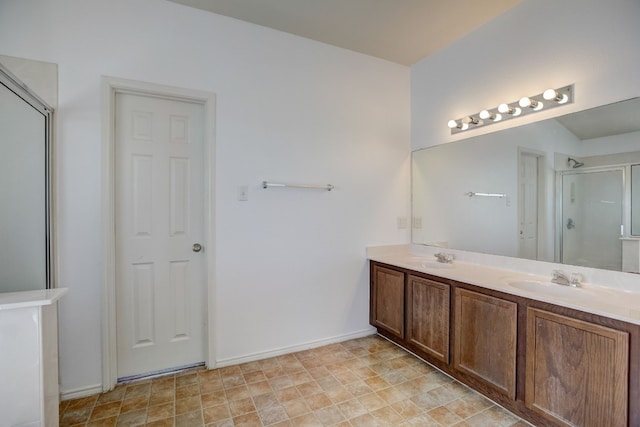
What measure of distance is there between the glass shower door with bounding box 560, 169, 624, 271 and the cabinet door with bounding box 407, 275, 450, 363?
80cm

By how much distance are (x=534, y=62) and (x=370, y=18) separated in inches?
46.3

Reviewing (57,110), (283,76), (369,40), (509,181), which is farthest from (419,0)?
(57,110)

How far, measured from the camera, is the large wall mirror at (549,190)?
1.70 m

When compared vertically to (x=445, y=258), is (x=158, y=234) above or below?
above

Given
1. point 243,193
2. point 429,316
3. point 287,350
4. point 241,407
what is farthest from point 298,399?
point 243,193

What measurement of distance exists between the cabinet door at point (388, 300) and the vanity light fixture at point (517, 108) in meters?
1.35

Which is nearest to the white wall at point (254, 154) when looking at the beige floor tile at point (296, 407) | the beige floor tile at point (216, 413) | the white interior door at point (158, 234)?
the white interior door at point (158, 234)

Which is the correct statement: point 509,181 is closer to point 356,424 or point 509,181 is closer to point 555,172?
point 555,172

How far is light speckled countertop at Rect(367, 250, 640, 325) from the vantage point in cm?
135

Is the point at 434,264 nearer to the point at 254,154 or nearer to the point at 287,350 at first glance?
the point at 287,350

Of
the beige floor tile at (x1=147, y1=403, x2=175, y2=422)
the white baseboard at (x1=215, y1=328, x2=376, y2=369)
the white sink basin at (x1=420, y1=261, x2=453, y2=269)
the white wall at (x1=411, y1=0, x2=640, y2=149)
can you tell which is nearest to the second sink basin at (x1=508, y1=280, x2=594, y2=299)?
the white sink basin at (x1=420, y1=261, x2=453, y2=269)

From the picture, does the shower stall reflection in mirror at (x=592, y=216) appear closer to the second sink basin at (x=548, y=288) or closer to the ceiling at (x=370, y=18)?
the second sink basin at (x=548, y=288)

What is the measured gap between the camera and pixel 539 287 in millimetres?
1855

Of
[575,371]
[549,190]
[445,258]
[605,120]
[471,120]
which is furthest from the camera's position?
[445,258]
